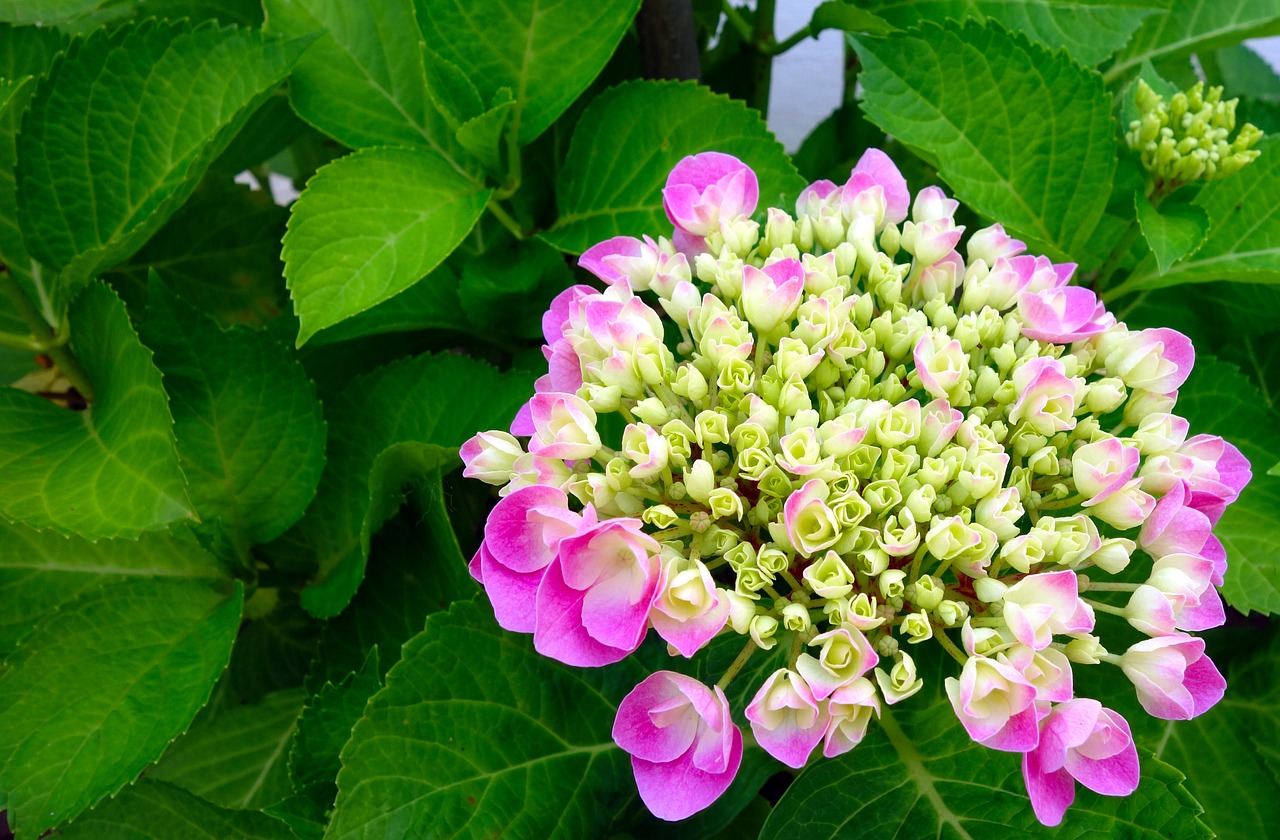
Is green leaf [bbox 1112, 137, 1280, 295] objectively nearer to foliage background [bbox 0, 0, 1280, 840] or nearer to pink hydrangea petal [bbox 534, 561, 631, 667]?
foliage background [bbox 0, 0, 1280, 840]

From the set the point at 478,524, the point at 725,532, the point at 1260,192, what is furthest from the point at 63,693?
the point at 1260,192

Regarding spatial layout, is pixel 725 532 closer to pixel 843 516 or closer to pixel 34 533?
pixel 843 516

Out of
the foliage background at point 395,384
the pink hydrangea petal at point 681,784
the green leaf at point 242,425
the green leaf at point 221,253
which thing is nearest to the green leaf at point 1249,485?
the foliage background at point 395,384

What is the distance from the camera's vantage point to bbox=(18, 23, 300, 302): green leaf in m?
0.59

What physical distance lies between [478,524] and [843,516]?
442 millimetres

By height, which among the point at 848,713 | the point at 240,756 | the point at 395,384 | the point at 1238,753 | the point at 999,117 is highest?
the point at 999,117

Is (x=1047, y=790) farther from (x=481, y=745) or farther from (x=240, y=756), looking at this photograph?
(x=240, y=756)

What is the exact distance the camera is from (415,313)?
70 centimetres

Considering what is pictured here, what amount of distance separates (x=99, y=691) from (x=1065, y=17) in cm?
76

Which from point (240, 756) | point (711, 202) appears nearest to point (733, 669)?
point (711, 202)

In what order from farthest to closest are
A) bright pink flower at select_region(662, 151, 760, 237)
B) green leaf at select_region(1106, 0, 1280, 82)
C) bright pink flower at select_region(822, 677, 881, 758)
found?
green leaf at select_region(1106, 0, 1280, 82) < bright pink flower at select_region(662, 151, 760, 237) < bright pink flower at select_region(822, 677, 881, 758)

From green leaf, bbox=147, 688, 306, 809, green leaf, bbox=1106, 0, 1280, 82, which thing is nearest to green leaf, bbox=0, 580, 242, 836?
green leaf, bbox=147, 688, 306, 809

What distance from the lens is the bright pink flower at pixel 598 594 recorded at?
0.37m

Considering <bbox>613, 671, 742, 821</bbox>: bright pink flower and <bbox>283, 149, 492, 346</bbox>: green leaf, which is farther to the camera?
<bbox>283, 149, 492, 346</bbox>: green leaf
